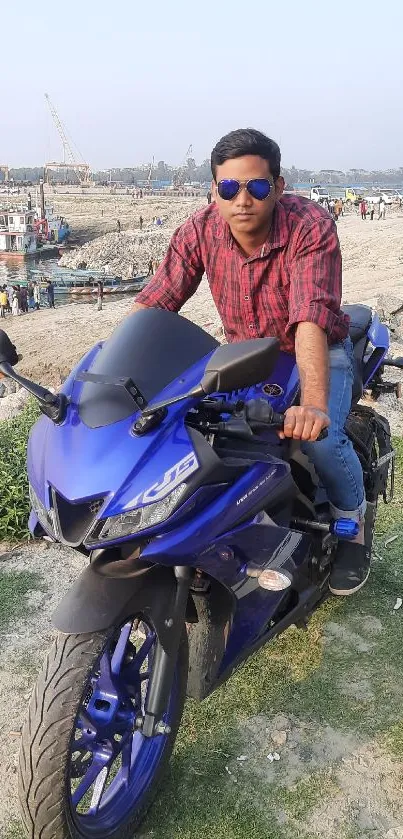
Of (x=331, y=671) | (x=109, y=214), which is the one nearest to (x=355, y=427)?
(x=331, y=671)

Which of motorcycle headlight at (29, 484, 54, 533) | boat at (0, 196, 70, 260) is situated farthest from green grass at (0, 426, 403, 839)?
boat at (0, 196, 70, 260)

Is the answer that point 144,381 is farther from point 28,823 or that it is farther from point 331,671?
point 331,671

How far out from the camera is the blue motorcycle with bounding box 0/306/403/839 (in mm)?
1972

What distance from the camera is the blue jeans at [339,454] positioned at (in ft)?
9.91

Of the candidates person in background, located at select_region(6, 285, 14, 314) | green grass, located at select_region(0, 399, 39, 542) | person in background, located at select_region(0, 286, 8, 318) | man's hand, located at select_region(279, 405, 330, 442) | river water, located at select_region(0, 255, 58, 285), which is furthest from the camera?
river water, located at select_region(0, 255, 58, 285)

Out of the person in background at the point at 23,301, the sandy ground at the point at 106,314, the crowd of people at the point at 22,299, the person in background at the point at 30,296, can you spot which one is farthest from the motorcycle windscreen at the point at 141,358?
the person in background at the point at 30,296

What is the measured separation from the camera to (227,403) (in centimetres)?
221

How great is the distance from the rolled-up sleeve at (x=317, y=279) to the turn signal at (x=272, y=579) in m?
0.98

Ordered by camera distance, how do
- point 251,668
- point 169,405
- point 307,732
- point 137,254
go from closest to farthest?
point 169,405 → point 307,732 → point 251,668 → point 137,254

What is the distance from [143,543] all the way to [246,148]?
160 centimetres

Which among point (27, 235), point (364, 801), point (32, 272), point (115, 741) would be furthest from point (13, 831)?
point (27, 235)

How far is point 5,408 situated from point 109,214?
8728cm

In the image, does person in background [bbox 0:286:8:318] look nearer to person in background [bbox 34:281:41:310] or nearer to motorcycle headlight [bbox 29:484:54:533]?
person in background [bbox 34:281:41:310]

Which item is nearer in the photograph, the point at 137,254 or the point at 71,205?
the point at 137,254
